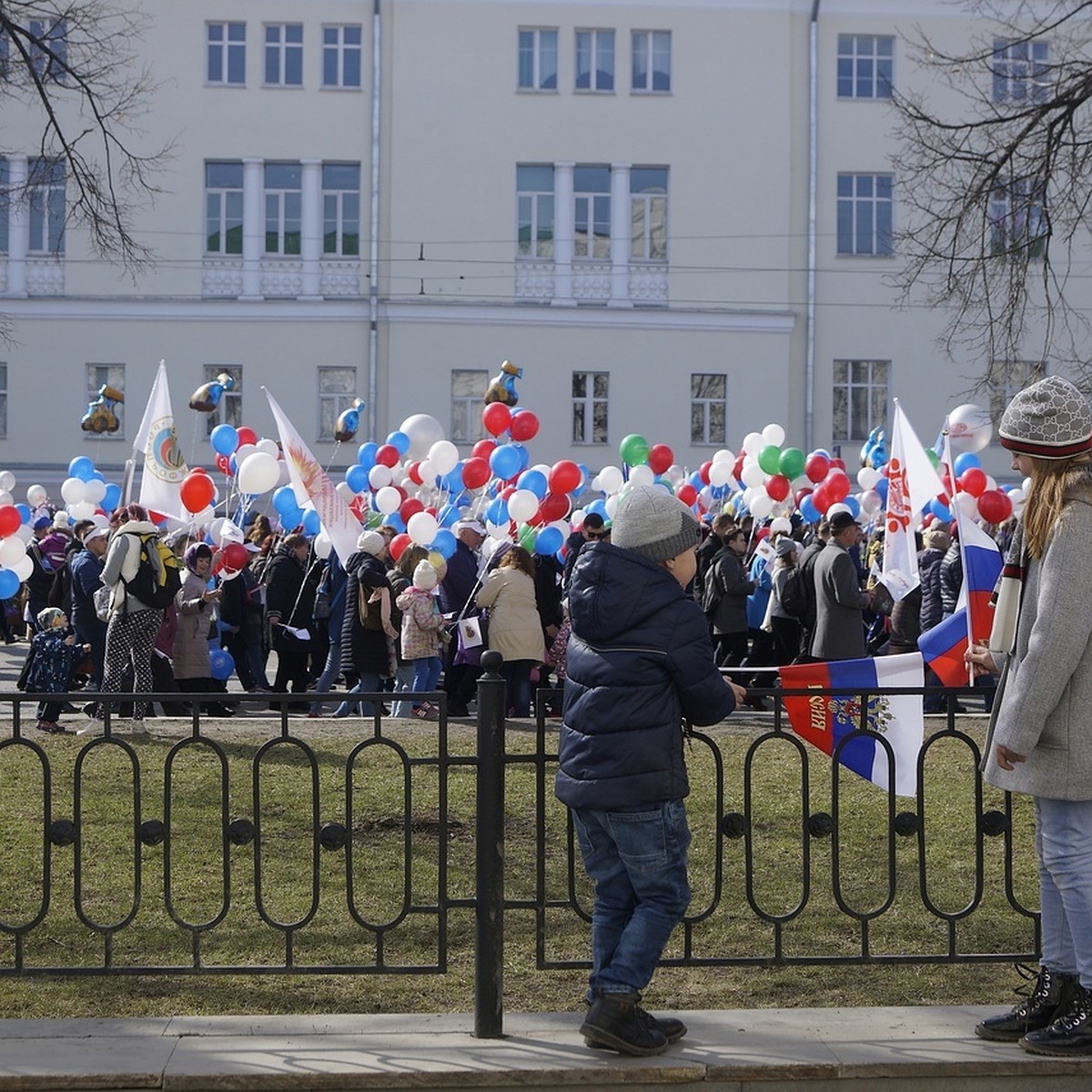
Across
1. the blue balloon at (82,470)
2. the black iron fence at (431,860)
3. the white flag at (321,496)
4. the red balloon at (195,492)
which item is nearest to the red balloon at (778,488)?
the white flag at (321,496)

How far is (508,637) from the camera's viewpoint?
43.2ft

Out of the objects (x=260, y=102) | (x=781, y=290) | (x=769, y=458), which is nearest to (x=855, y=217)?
(x=781, y=290)

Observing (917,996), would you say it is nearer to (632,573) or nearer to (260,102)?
(632,573)

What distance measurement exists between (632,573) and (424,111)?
3135cm

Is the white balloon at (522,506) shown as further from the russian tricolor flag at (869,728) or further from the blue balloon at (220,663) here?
the russian tricolor flag at (869,728)

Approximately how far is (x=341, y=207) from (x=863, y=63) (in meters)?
12.0

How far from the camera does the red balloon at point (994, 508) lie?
16.9 meters

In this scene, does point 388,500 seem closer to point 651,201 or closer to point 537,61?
point 651,201

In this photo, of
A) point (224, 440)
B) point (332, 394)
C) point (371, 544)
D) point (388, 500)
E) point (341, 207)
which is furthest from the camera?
point (341, 207)

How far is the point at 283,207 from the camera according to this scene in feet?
114

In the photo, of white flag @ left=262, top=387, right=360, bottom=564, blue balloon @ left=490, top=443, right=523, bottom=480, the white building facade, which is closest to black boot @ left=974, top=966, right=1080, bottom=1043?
white flag @ left=262, top=387, right=360, bottom=564

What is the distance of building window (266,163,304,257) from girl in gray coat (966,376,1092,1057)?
31.3m

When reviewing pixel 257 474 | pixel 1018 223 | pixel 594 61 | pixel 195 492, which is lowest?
pixel 195 492

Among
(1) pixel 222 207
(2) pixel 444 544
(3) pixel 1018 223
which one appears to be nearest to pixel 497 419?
(2) pixel 444 544
